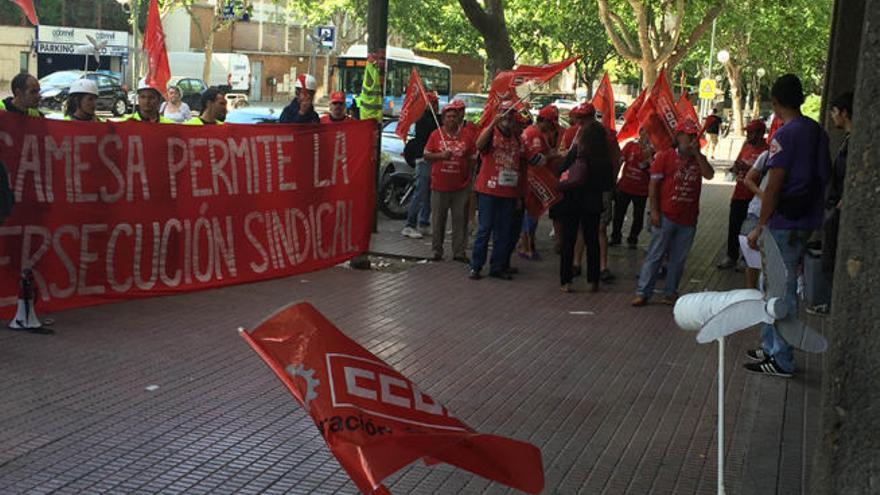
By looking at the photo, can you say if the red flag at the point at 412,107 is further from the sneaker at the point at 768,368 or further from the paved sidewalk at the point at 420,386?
the sneaker at the point at 768,368

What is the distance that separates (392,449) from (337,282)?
758cm

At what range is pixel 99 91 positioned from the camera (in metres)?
38.8

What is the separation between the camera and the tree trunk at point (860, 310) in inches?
118

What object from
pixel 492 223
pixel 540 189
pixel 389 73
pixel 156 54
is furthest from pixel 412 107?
pixel 389 73

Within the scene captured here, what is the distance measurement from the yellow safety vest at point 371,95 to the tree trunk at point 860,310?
28.8 ft

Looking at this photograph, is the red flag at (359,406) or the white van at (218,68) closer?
the red flag at (359,406)

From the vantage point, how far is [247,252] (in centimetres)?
994

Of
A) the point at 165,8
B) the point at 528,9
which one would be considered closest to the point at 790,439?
the point at 528,9

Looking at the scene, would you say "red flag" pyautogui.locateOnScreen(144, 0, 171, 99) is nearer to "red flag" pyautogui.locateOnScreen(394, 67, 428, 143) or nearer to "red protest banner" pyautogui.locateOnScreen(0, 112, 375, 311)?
"red protest banner" pyautogui.locateOnScreen(0, 112, 375, 311)

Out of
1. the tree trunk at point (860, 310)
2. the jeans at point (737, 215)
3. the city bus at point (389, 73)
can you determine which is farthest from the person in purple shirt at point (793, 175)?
the city bus at point (389, 73)

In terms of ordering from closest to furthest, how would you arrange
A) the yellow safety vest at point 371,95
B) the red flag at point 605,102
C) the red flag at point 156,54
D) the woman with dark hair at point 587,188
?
1. the woman with dark hair at point 587,188
2. the yellow safety vest at point 371,95
3. the red flag at point 156,54
4. the red flag at point 605,102

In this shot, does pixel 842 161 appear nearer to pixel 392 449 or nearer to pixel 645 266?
pixel 645 266

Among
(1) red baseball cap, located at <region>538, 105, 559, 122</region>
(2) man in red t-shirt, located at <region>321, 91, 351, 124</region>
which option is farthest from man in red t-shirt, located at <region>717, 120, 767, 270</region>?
(2) man in red t-shirt, located at <region>321, 91, 351, 124</region>

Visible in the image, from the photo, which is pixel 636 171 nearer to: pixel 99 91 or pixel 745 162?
pixel 745 162
